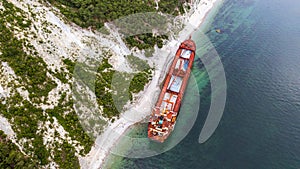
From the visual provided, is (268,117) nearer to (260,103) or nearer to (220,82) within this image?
(260,103)

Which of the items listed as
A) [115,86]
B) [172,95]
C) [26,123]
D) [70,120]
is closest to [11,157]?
[26,123]

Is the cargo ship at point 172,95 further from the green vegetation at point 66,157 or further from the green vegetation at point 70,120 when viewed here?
the green vegetation at point 66,157

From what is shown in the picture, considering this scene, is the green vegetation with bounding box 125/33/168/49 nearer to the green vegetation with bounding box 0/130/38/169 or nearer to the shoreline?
the shoreline

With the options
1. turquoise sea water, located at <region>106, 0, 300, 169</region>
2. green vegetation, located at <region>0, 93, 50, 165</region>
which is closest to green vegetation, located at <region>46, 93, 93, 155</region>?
green vegetation, located at <region>0, 93, 50, 165</region>

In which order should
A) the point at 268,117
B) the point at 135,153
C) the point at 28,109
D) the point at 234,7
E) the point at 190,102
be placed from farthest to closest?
the point at 234,7 < the point at 190,102 < the point at 268,117 < the point at 135,153 < the point at 28,109

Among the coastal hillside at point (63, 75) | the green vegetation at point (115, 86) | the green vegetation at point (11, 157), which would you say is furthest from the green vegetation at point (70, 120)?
the green vegetation at point (11, 157)

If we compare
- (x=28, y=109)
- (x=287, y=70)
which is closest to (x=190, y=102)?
(x=287, y=70)

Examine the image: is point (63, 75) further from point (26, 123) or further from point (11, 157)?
point (11, 157)
